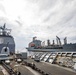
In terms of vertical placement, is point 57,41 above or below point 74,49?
above

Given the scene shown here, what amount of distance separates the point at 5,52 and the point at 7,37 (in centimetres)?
1024

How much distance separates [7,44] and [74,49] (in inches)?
839

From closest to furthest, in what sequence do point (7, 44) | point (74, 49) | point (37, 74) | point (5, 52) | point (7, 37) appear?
point (37, 74), point (5, 52), point (7, 44), point (7, 37), point (74, 49)

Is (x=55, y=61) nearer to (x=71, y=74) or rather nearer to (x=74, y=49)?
(x=71, y=74)

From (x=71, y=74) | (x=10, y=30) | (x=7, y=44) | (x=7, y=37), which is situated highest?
(x=10, y=30)

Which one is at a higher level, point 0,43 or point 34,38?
point 34,38

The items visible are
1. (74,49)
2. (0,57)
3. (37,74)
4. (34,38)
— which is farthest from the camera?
(34,38)

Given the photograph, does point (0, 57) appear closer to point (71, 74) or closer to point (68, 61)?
point (68, 61)

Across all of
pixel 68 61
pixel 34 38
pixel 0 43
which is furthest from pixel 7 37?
pixel 34 38

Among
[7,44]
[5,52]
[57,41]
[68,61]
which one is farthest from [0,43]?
[57,41]

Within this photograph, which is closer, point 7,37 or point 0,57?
point 0,57

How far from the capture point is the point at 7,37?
34.3 metres

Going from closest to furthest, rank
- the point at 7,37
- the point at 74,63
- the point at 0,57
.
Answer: the point at 74,63, the point at 0,57, the point at 7,37

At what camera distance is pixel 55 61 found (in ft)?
72.6
